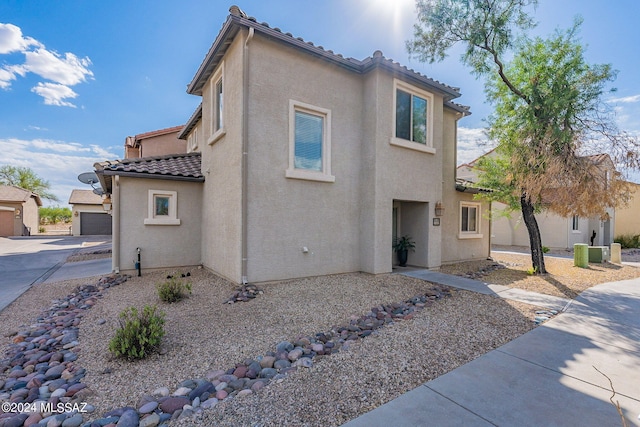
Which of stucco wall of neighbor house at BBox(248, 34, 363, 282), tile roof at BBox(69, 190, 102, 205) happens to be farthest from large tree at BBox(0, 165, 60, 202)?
stucco wall of neighbor house at BBox(248, 34, 363, 282)

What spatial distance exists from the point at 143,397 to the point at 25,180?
6017cm

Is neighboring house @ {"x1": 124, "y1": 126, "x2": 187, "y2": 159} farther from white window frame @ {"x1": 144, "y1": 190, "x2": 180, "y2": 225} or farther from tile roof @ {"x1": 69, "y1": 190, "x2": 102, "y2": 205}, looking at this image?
tile roof @ {"x1": 69, "y1": 190, "x2": 102, "y2": 205}

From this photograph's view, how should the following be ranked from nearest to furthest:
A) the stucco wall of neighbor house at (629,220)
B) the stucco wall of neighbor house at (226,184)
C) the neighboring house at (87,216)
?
the stucco wall of neighbor house at (226,184) → the stucco wall of neighbor house at (629,220) → the neighboring house at (87,216)

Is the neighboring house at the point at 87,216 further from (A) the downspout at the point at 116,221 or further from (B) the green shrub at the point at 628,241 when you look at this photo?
(B) the green shrub at the point at 628,241

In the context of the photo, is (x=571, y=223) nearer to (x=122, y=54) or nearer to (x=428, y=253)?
(x=428, y=253)

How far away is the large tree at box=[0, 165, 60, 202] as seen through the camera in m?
42.8

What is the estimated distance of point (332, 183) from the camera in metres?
8.64

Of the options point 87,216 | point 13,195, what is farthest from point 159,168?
point 13,195

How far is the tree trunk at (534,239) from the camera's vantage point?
10.7 meters

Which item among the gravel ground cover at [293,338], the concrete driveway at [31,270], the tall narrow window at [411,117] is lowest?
the concrete driveway at [31,270]

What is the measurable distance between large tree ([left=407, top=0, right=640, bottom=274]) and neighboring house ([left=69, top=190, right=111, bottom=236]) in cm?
3634

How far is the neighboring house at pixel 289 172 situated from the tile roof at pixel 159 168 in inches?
2.2

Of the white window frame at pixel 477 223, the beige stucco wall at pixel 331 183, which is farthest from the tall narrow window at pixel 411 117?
the white window frame at pixel 477 223

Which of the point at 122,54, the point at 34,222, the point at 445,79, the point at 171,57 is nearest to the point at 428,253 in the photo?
the point at 445,79
